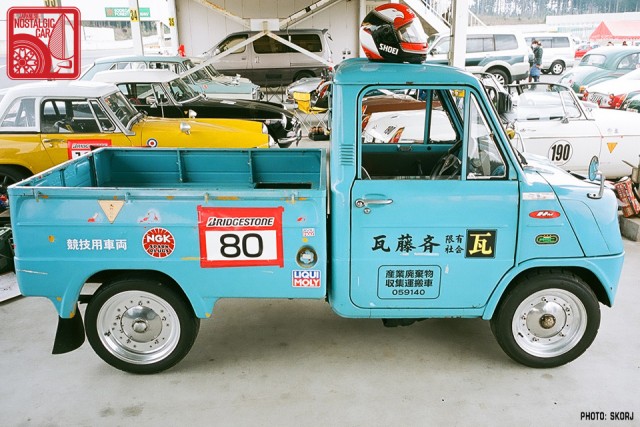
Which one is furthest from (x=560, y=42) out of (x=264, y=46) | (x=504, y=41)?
(x=264, y=46)

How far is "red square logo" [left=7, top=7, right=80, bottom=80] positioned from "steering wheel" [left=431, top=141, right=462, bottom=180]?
186 inches

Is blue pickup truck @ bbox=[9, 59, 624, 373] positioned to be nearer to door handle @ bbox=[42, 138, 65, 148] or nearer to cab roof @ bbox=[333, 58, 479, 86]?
cab roof @ bbox=[333, 58, 479, 86]

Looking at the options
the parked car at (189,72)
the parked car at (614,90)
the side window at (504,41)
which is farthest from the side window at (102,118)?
the side window at (504,41)

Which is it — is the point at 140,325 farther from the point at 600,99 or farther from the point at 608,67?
the point at 608,67

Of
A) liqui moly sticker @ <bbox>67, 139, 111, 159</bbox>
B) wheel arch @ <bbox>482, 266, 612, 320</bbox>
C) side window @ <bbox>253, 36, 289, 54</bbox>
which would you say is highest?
side window @ <bbox>253, 36, 289, 54</bbox>

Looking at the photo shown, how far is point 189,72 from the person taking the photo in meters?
11.7

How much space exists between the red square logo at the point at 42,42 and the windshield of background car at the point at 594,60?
44.6ft

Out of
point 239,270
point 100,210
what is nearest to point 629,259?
point 239,270

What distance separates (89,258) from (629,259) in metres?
5.41

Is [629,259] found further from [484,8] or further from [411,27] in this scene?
[484,8]

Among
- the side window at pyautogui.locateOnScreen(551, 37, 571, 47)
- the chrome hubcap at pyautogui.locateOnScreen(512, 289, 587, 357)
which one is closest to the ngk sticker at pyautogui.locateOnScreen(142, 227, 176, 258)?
A: the chrome hubcap at pyautogui.locateOnScreen(512, 289, 587, 357)

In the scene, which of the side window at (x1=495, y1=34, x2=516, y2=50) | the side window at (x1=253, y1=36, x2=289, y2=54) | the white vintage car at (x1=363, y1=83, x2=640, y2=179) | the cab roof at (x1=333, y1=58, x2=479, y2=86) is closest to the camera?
the cab roof at (x1=333, y1=58, x2=479, y2=86)

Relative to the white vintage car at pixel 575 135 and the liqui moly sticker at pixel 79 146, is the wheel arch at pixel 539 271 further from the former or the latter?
the liqui moly sticker at pixel 79 146

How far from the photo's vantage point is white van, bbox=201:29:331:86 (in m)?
18.4
